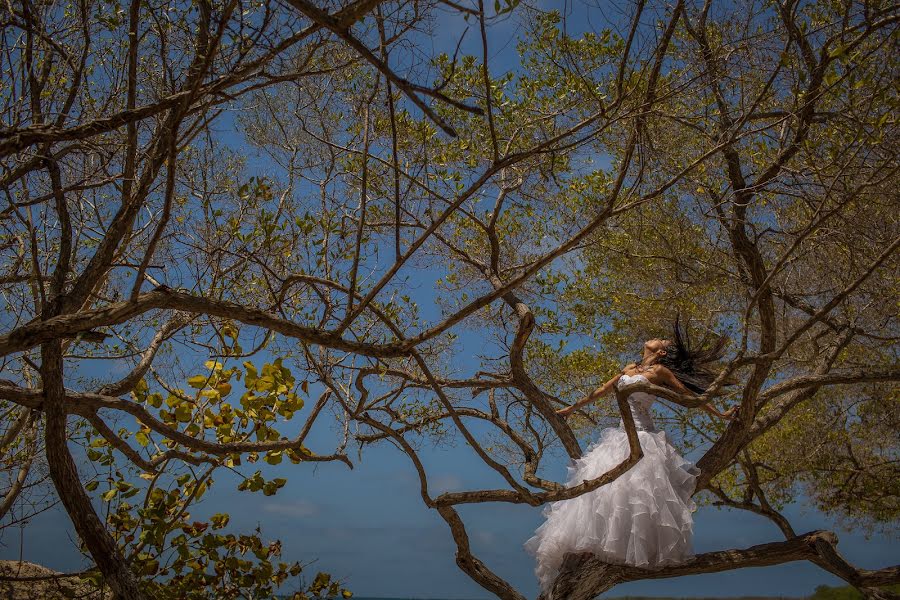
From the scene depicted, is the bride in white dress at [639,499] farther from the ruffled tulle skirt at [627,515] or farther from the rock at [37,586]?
the rock at [37,586]

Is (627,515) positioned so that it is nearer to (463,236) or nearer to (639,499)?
(639,499)

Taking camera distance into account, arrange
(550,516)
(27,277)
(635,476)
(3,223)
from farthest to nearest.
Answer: (550,516), (635,476), (27,277), (3,223)

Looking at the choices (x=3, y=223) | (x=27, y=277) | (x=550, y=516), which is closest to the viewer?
(x=3, y=223)

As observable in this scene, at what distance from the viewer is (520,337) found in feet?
17.8

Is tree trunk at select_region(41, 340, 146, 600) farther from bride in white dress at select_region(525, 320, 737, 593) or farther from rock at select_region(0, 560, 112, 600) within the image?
bride in white dress at select_region(525, 320, 737, 593)

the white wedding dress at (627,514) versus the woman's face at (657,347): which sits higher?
the woman's face at (657,347)

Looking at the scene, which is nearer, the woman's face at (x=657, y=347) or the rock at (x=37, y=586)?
the rock at (x=37, y=586)

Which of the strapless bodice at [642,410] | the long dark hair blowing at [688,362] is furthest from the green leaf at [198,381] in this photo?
the long dark hair blowing at [688,362]

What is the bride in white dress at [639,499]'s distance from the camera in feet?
17.0

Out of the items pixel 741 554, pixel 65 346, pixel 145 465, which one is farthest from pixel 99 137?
pixel 741 554

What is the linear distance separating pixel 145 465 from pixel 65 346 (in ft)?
4.00

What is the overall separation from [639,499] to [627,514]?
0.17 metres

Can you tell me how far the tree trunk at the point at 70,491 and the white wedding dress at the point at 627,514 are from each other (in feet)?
9.65

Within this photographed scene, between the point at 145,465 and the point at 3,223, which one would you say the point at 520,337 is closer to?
the point at 145,465
